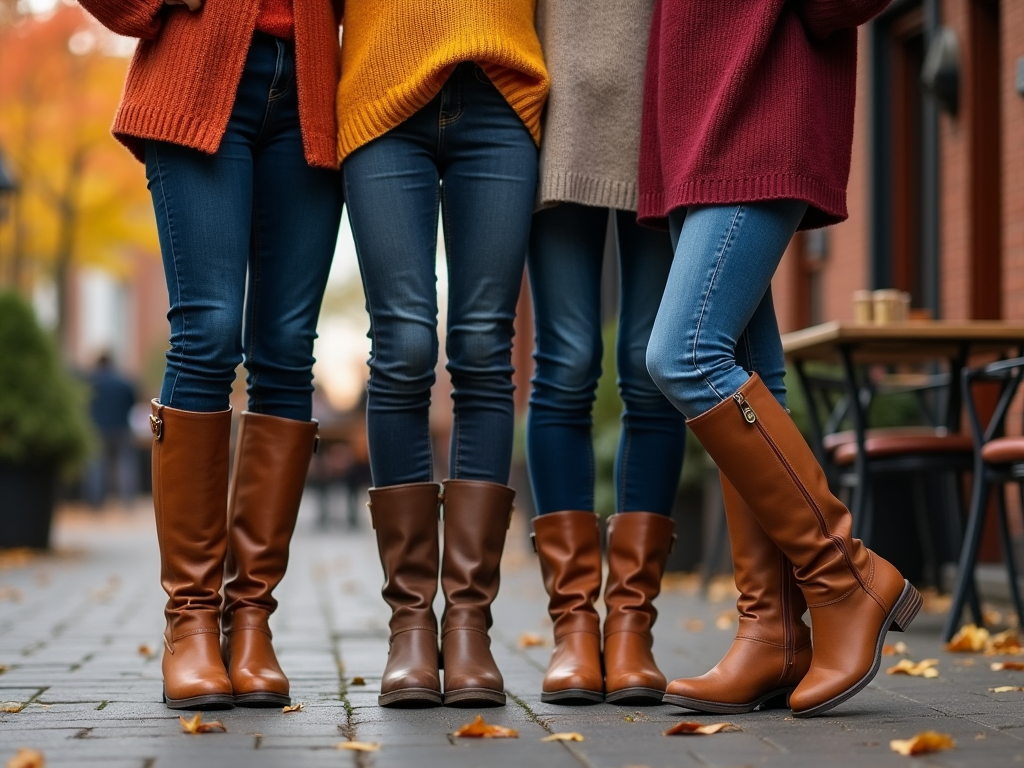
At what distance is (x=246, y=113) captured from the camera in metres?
2.77

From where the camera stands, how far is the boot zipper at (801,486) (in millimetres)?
2561

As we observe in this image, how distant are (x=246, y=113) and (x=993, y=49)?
4617 mm

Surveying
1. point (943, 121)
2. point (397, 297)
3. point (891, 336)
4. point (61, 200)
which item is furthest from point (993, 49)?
point (61, 200)

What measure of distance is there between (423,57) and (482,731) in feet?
4.38

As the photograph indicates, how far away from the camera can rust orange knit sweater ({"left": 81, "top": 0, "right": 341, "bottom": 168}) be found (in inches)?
105

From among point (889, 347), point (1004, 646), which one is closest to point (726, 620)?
point (889, 347)

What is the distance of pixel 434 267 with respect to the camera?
9.30ft

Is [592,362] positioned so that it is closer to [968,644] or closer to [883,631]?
[883,631]

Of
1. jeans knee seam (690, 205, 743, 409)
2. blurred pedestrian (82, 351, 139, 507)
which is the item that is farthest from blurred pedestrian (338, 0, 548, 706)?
blurred pedestrian (82, 351, 139, 507)

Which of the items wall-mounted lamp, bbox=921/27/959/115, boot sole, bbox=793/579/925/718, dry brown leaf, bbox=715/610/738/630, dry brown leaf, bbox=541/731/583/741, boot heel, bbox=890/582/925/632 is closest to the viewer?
dry brown leaf, bbox=541/731/583/741

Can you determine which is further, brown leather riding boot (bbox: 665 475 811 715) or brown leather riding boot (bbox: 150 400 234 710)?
brown leather riding boot (bbox: 150 400 234 710)

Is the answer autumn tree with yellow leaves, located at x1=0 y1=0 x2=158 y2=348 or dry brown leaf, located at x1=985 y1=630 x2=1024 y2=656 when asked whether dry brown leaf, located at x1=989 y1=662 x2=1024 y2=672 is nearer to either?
dry brown leaf, located at x1=985 y1=630 x2=1024 y2=656

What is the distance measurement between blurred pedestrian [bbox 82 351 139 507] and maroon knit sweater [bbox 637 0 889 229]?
14.3m

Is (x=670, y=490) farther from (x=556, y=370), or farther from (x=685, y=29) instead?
(x=685, y=29)
